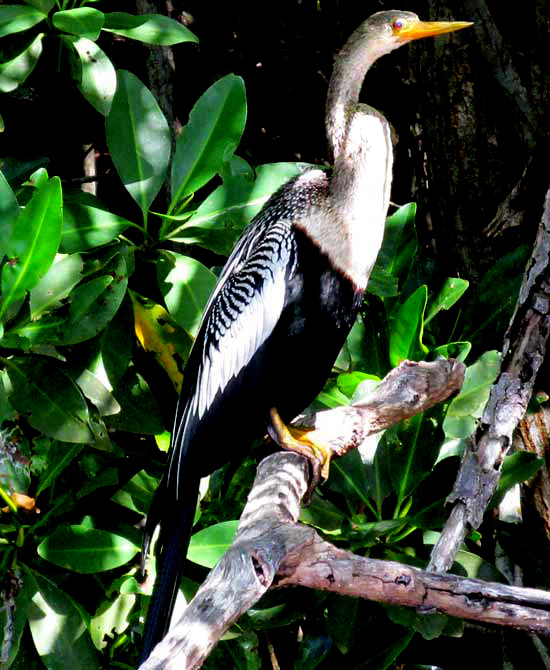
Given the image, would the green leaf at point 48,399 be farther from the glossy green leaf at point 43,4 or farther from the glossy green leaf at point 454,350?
the glossy green leaf at point 454,350

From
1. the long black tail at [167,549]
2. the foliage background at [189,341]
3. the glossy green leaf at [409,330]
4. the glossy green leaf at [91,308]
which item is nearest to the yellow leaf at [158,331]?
the foliage background at [189,341]

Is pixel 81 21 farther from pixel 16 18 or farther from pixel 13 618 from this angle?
pixel 13 618

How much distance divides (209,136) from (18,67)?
43cm

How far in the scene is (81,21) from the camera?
214cm

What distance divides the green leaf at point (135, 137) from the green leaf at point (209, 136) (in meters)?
0.05

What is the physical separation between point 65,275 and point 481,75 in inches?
53.5

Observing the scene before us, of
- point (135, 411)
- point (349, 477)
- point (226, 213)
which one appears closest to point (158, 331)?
point (135, 411)

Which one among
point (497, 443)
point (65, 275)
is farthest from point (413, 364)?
point (65, 275)

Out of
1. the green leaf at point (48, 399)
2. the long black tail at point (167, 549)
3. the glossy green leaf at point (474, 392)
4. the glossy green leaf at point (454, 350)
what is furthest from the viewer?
the glossy green leaf at point (454, 350)

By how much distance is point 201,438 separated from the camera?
206cm

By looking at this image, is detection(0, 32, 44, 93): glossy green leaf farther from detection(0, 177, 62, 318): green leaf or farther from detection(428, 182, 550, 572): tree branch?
detection(428, 182, 550, 572): tree branch

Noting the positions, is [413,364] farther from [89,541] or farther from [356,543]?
[89,541]

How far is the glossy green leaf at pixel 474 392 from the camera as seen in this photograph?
2.28 meters

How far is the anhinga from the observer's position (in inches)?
82.3
